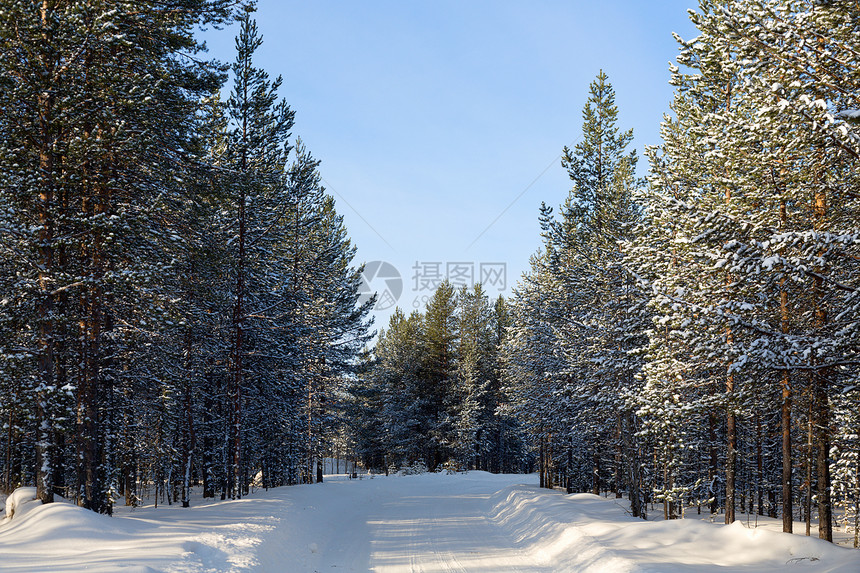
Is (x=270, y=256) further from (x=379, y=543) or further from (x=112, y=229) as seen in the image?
(x=379, y=543)

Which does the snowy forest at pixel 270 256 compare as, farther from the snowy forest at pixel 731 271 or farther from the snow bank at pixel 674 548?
the snow bank at pixel 674 548

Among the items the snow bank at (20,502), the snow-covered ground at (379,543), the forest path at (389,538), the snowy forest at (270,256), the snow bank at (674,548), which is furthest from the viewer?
the snow bank at (20,502)

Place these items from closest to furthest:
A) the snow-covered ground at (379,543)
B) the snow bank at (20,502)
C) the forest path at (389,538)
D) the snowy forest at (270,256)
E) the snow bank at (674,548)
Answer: the snow-covered ground at (379,543)
the snow bank at (674,548)
the snowy forest at (270,256)
the forest path at (389,538)
the snow bank at (20,502)

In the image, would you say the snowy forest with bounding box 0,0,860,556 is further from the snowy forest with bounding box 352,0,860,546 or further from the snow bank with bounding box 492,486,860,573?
the snow bank with bounding box 492,486,860,573

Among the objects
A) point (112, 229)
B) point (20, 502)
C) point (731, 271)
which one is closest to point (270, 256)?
point (112, 229)

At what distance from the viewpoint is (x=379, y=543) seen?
13.5 m

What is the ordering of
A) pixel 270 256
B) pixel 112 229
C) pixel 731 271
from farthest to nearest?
pixel 270 256 → pixel 112 229 → pixel 731 271

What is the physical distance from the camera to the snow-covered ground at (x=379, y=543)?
8.99 meters

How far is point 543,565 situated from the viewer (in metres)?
11.1

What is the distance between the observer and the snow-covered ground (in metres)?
8.99

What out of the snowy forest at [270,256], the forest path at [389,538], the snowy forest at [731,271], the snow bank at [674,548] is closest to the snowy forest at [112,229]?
the snowy forest at [270,256]

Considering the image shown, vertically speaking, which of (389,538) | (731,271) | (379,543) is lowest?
(389,538)

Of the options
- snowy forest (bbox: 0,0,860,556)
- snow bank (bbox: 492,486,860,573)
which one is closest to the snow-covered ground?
snow bank (bbox: 492,486,860,573)

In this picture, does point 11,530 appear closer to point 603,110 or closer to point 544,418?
point 544,418
